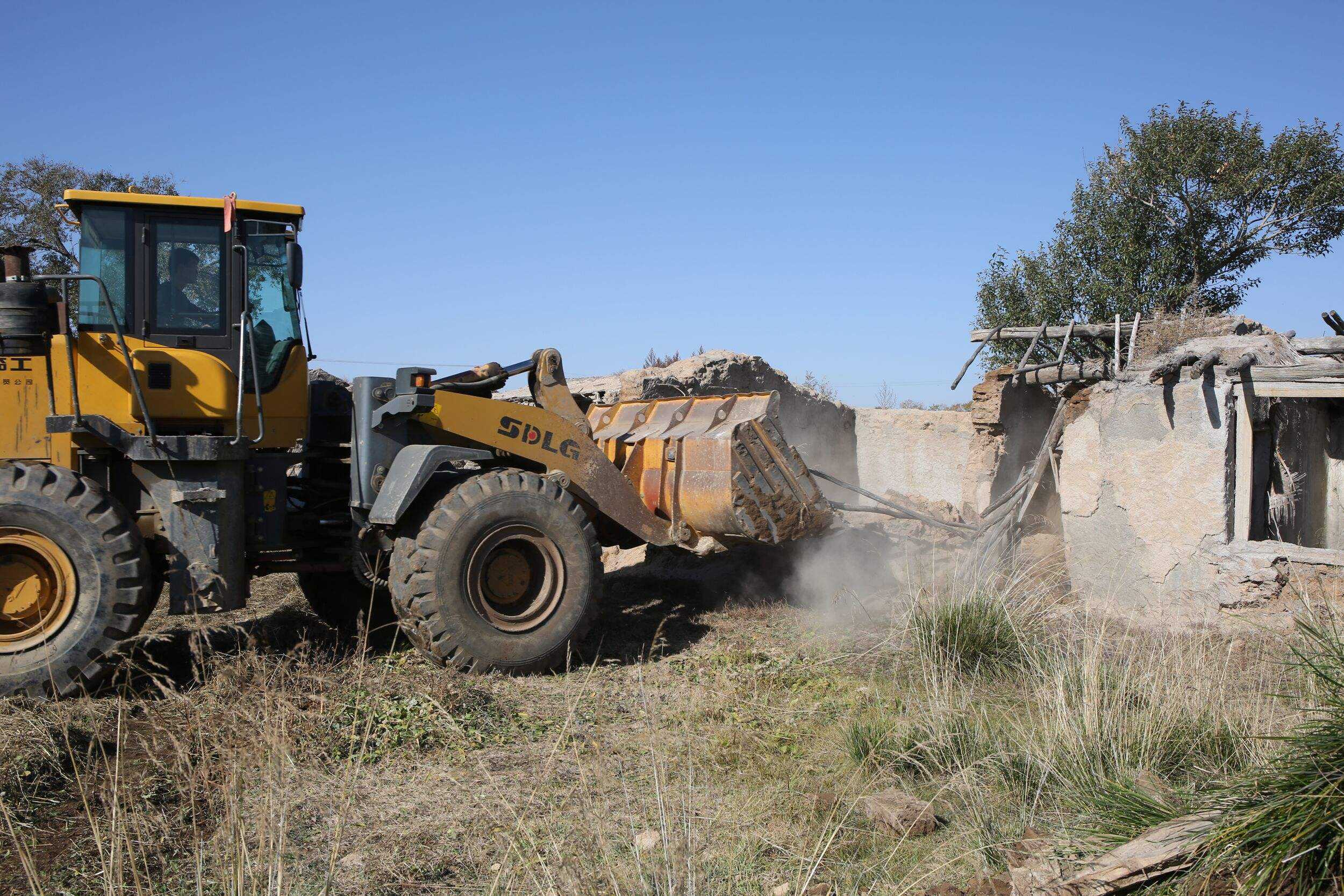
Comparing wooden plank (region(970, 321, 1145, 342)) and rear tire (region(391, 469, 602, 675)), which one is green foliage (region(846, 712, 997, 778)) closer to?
rear tire (region(391, 469, 602, 675))

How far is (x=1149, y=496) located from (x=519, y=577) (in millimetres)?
4995

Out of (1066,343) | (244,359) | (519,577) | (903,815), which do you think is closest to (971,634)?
(903,815)

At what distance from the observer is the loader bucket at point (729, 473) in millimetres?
6812

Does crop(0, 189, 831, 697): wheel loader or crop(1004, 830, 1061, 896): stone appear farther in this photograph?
crop(0, 189, 831, 697): wheel loader

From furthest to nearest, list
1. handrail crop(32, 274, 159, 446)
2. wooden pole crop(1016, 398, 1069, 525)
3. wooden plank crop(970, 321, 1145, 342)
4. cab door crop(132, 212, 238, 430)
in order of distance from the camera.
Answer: wooden plank crop(970, 321, 1145, 342)
wooden pole crop(1016, 398, 1069, 525)
cab door crop(132, 212, 238, 430)
handrail crop(32, 274, 159, 446)

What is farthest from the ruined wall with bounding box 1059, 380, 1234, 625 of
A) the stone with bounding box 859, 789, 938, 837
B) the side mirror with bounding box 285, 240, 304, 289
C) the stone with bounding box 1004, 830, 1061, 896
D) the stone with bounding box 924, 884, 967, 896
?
the side mirror with bounding box 285, 240, 304, 289

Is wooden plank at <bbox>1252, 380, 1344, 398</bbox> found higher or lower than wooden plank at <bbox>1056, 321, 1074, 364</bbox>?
lower

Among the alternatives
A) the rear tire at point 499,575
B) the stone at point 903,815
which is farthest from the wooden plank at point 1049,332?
the stone at point 903,815

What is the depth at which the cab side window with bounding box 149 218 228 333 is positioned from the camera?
5883mm

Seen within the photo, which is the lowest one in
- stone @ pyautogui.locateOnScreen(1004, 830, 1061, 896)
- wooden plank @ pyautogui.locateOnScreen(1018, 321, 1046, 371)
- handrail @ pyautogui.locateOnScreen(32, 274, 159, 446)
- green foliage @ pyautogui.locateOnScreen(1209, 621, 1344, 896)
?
stone @ pyautogui.locateOnScreen(1004, 830, 1061, 896)

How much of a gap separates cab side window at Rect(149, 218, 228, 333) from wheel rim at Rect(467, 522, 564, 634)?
2.25 metres

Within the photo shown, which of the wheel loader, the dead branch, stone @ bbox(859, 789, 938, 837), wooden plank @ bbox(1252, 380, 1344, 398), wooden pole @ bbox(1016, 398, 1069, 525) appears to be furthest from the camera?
wooden pole @ bbox(1016, 398, 1069, 525)

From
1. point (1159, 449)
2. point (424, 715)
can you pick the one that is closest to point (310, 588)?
point (424, 715)

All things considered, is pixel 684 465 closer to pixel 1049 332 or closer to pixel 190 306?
pixel 190 306
